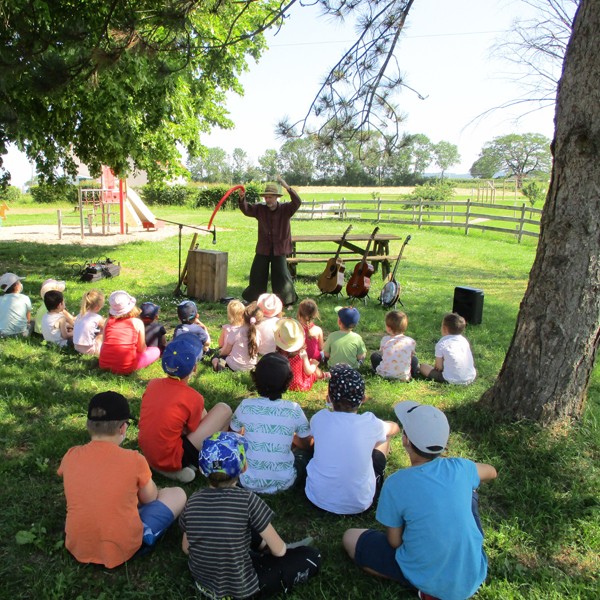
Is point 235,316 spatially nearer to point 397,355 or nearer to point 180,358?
point 397,355

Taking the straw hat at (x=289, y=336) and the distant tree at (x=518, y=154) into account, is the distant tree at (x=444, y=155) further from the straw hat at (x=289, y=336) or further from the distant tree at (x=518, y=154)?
the straw hat at (x=289, y=336)

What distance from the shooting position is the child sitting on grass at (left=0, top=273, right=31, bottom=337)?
20.6 feet

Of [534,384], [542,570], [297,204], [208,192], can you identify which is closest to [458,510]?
[542,570]

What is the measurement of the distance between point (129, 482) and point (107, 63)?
399cm

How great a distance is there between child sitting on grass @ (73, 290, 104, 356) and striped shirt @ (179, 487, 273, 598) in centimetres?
366

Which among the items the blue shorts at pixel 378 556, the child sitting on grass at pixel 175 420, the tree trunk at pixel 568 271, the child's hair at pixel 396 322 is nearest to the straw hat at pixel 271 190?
the child's hair at pixel 396 322

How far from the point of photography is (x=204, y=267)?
8.24 metres

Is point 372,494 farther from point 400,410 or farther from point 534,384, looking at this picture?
point 534,384

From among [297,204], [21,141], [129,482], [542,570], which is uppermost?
[21,141]

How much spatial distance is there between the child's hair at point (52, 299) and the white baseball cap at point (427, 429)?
4.60m

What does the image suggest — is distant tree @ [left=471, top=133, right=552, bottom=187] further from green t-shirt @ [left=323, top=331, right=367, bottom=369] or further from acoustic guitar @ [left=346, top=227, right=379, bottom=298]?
green t-shirt @ [left=323, top=331, right=367, bottom=369]

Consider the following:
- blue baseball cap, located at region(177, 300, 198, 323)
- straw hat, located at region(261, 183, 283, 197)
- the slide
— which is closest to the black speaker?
straw hat, located at region(261, 183, 283, 197)

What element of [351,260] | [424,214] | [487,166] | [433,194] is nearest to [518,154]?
[487,166]

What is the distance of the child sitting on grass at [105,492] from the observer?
8.49 ft
